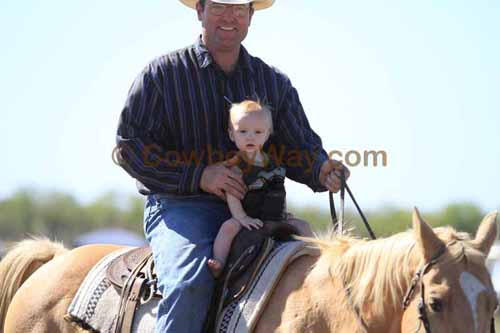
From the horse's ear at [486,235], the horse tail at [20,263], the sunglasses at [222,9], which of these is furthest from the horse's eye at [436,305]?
the horse tail at [20,263]

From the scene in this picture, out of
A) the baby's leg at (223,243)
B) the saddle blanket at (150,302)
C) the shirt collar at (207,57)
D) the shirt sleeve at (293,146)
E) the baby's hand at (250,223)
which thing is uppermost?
the shirt collar at (207,57)

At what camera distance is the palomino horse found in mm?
4281

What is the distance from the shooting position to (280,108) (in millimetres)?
6324

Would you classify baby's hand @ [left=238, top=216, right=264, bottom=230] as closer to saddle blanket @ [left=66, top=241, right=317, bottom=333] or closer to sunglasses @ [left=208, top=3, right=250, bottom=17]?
saddle blanket @ [left=66, top=241, right=317, bottom=333]

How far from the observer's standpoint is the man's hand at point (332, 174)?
5992 millimetres

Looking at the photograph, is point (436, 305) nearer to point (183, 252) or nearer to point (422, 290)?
point (422, 290)

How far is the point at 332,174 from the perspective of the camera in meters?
6.02

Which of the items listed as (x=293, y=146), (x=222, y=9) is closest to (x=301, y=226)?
(x=293, y=146)

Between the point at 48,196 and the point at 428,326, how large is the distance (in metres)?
32.4

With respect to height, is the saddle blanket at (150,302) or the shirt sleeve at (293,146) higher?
the shirt sleeve at (293,146)

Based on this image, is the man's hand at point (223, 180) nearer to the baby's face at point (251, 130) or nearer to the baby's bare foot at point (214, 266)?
the baby's face at point (251, 130)

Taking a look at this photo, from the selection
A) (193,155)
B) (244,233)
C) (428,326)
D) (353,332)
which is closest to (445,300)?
(428,326)

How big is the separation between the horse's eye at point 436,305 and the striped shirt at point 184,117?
1883 millimetres

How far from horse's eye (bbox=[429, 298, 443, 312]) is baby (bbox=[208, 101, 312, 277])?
145 cm
